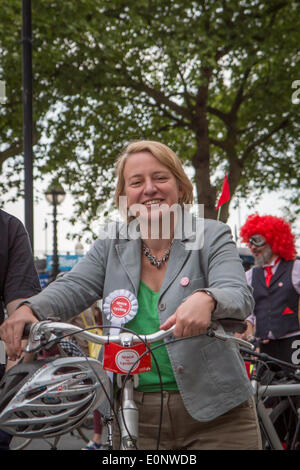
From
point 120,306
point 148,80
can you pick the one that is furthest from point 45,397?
point 148,80

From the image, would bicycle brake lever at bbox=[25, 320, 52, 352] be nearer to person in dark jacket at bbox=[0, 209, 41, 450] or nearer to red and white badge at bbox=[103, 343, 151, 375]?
red and white badge at bbox=[103, 343, 151, 375]

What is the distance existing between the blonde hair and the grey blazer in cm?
16

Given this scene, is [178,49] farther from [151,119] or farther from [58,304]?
[58,304]

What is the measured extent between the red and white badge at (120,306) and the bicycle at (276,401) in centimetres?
168

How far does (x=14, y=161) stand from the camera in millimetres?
16578

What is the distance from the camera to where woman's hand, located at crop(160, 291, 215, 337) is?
1.70 meters

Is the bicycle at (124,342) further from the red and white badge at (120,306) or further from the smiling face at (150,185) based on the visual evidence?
the smiling face at (150,185)

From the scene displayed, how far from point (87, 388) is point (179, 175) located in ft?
3.07

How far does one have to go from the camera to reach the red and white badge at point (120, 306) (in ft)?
6.73

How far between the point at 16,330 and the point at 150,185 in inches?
28.5

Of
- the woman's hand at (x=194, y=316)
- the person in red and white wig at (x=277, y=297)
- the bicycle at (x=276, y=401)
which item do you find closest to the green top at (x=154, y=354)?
the woman's hand at (x=194, y=316)

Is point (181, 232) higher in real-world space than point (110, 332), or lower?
higher

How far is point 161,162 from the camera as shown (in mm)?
2260
